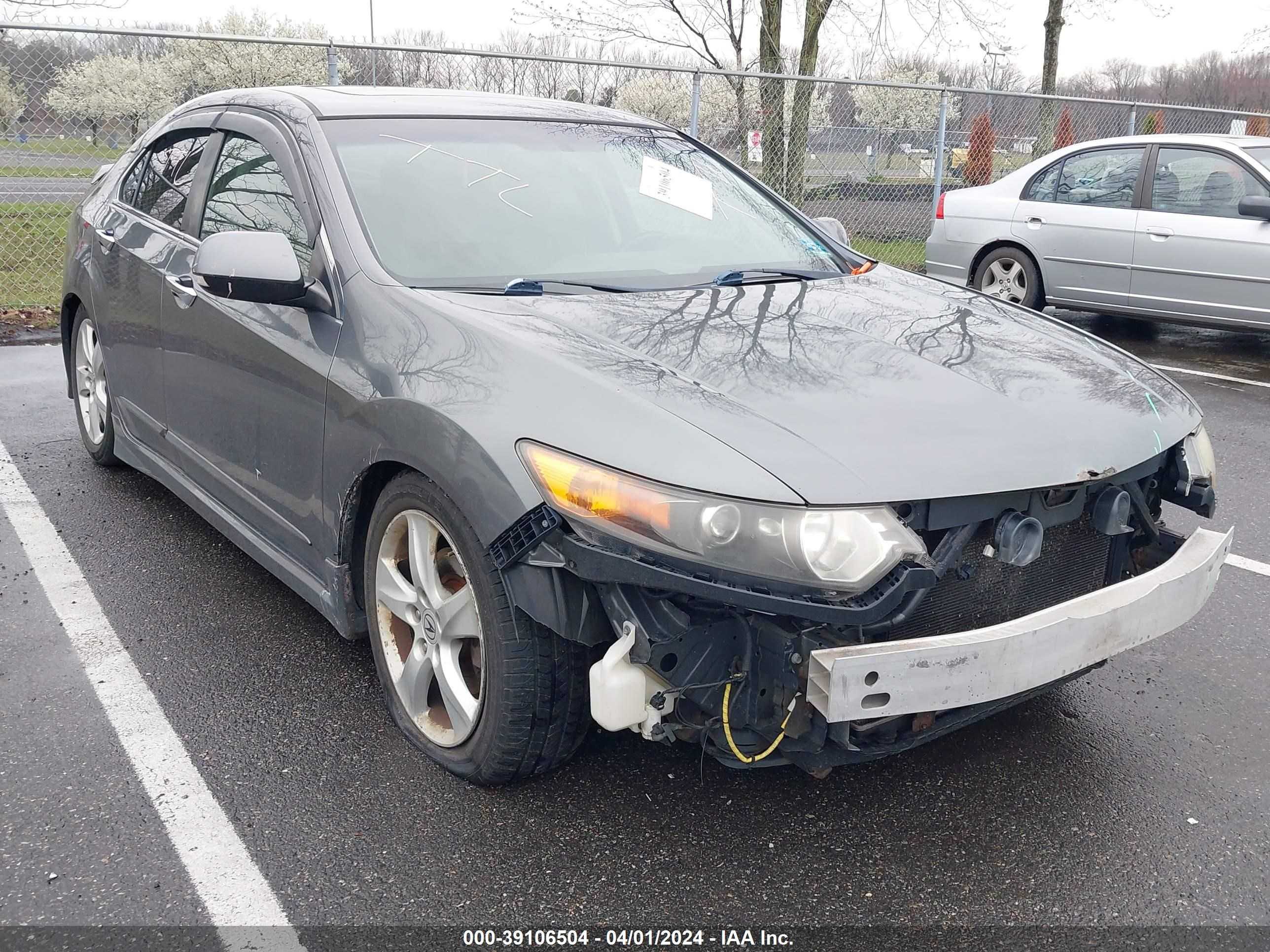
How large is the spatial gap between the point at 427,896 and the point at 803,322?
1612mm

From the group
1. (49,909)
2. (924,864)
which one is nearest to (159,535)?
(49,909)

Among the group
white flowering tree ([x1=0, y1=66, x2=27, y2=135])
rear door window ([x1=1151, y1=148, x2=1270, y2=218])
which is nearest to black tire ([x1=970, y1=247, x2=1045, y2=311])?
rear door window ([x1=1151, y1=148, x2=1270, y2=218])

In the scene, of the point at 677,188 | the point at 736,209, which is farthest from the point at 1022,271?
the point at 677,188

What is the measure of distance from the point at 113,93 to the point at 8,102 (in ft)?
2.52

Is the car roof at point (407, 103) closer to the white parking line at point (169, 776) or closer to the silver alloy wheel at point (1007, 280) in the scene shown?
the white parking line at point (169, 776)

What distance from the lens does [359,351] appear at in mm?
2783

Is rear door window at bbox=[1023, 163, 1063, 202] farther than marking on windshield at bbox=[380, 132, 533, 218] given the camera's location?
Yes

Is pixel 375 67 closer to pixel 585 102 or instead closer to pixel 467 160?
pixel 585 102

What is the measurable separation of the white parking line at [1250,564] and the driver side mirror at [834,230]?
1765 millimetres

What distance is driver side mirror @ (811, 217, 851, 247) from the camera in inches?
159

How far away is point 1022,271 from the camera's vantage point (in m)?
8.87

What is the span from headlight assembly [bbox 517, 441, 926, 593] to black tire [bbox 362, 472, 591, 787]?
0.36 metres

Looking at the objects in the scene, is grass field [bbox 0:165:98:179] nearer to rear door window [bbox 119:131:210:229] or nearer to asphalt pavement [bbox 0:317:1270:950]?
rear door window [bbox 119:131:210:229]

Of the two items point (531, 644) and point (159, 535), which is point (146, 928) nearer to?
point (531, 644)
